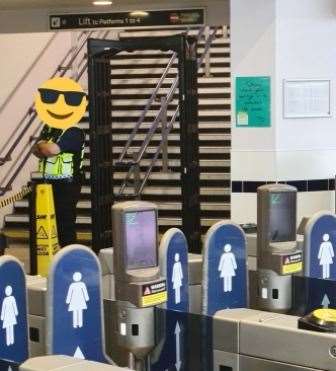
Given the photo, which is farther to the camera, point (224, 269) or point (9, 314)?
point (224, 269)

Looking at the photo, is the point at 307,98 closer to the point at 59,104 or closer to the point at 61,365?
the point at 59,104

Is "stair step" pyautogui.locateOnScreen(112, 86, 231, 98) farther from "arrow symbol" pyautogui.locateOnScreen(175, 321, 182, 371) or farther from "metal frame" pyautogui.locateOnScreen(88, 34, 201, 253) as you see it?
"arrow symbol" pyautogui.locateOnScreen(175, 321, 182, 371)

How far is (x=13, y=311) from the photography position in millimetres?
3479

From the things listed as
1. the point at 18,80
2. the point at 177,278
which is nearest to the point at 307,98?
the point at 177,278

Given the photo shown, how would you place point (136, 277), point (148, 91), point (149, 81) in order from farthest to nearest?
point (149, 81) < point (148, 91) < point (136, 277)

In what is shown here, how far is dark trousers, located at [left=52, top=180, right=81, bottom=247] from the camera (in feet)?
26.2

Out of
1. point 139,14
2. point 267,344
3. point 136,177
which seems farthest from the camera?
point 136,177

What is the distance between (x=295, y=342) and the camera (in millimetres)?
3084

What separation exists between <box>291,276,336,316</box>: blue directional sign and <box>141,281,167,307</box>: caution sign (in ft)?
2.47

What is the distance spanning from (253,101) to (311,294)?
3.62 m

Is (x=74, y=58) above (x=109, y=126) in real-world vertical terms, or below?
above

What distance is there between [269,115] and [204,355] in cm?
421

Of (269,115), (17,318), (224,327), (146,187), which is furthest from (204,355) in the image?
(146,187)

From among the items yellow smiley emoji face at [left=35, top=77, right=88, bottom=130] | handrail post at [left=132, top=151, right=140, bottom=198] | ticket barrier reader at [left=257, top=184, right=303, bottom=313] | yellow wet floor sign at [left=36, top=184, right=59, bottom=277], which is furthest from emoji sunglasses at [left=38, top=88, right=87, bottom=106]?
ticket barrier reader at [left=257, top=184, right=303, bottom=313]
